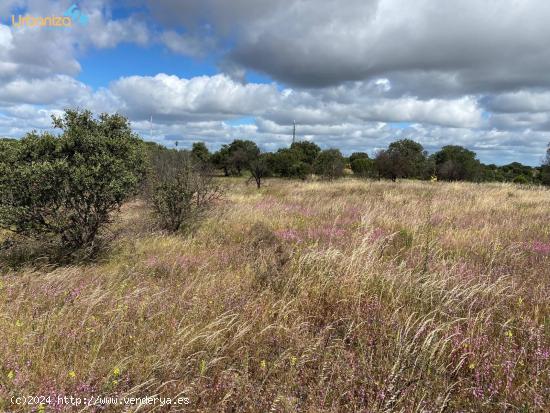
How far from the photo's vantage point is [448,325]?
330 centimetres

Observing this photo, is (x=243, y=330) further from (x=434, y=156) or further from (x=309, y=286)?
(x=434, y=156)

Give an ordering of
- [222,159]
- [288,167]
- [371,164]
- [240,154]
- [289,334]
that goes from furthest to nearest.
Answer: [222,159], [371,164], [240,154], [288,167], [289,334]

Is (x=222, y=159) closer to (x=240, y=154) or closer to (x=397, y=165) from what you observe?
(x=240, y=154)

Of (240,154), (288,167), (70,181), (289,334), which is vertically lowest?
(289,334)

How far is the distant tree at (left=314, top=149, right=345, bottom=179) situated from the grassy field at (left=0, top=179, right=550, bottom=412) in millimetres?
36888

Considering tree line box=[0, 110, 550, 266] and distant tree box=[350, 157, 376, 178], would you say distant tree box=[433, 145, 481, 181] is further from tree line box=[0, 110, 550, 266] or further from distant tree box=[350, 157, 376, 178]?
tree line box=[0, 110, 550, 266]

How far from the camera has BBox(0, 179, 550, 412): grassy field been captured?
2635 millimetres

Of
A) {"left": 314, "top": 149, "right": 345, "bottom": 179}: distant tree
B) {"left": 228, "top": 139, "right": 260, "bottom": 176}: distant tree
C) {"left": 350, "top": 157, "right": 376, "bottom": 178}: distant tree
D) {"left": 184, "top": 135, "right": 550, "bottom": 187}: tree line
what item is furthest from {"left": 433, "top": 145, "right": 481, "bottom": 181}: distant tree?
{"left": 228, "top": 139, "right": 260, "bottom": 176}: distant tree

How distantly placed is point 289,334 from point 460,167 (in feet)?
183

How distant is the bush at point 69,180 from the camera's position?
6.17m

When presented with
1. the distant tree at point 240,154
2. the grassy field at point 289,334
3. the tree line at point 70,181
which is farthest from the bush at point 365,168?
the grassy field at point 289,334

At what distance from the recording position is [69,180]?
6.29 m

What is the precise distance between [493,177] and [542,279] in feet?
209

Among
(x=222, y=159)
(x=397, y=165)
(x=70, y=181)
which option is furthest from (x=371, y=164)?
(x=70, y=181)
